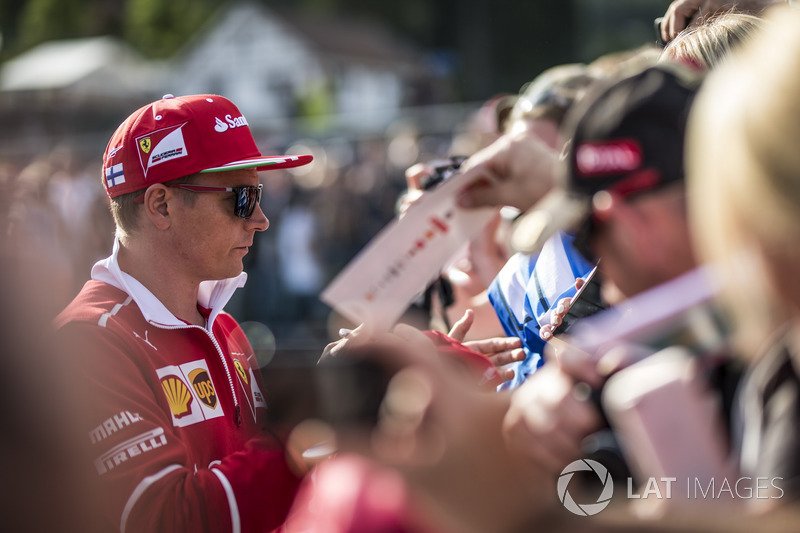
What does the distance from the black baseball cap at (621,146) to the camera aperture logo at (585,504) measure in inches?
15.0

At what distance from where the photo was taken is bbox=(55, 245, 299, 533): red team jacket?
6.69 ft

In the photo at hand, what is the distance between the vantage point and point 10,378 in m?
1.64

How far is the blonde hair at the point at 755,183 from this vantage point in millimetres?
1139

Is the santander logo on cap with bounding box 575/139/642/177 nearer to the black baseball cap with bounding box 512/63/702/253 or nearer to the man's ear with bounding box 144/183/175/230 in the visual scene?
the black baseball cap with bounding box 512/63/702/253

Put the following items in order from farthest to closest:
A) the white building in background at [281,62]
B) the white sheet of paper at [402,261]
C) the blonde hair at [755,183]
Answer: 1. the white building in background at [281,62]
2. the white sheet of paper at [402,261]
3. the blonde hair at [755,183]

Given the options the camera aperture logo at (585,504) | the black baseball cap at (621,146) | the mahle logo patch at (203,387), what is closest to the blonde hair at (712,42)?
the black baseball cap at (621,146)

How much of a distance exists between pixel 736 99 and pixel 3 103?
30.5 meters

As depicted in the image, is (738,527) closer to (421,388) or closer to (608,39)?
(421,388)

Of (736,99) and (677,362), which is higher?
(736,99)

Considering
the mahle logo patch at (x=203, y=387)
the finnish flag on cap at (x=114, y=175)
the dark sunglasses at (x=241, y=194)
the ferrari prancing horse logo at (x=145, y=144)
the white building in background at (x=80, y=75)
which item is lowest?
the mahle logo patch at (x=203, y=387)

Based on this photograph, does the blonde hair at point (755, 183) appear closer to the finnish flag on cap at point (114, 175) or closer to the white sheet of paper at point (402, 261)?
the white sheet of paper at point (402, 261)

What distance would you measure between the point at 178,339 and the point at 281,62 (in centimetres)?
4595

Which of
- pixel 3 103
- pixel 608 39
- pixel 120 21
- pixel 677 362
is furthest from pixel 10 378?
pixel 120 21

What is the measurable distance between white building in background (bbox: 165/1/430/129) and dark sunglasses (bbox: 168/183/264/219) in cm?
3903
